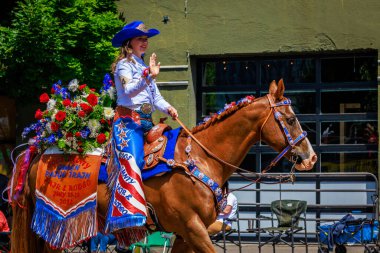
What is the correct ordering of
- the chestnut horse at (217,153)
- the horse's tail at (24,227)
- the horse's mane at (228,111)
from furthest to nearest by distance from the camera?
1. the horse's tail at (24,227)
2. the horse's mane at (228,111)
3. the chestnut horse at (217,153)

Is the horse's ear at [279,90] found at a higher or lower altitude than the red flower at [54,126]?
higher

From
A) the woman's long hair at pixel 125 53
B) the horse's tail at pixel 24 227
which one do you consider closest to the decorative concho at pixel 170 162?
the woman's long hair at pixel 125 53

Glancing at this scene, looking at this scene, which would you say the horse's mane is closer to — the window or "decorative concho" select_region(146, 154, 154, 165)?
"decorative concho" select_region(146, 154, 154, 165)

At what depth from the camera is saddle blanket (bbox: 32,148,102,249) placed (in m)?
8.41

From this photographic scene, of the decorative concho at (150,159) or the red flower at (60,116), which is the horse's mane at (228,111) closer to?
the decorative concho at (150,159)

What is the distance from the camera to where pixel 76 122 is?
346 inches

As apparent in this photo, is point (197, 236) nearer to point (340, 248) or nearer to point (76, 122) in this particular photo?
point (76, 122)

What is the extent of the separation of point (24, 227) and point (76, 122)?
4.21 feet

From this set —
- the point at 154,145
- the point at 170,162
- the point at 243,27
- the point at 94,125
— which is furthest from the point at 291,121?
the point at 243,27

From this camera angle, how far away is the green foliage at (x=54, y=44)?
1381 centimetres

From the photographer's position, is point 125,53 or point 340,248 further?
point 340,248

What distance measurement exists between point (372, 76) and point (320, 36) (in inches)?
49.6

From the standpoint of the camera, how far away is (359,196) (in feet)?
50.1

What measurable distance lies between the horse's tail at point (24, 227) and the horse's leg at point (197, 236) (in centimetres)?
195
